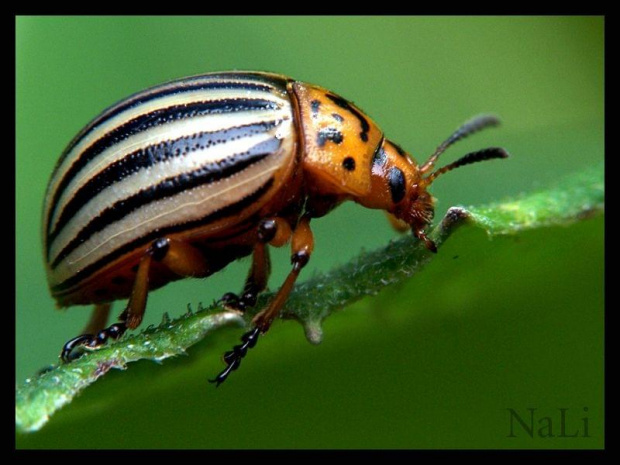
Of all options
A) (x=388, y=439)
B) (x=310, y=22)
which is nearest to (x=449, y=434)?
(x=388, y=439)

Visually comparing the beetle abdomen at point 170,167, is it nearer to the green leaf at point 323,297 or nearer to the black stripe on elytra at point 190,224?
the black stripe on elytra at point 190,224

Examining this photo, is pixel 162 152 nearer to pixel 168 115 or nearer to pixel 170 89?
pixel 168 115

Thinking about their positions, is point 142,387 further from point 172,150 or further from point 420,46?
point 420,46

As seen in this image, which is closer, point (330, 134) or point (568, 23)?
point (330, 134)

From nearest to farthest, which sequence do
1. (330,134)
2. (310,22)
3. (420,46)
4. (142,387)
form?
(142,387), (330,134), (310,22), (420,46)

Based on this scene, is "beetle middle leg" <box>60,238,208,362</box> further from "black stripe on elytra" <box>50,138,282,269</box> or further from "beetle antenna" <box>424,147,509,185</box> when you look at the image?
"beetle antenna" <box>424,147,509,185</box>

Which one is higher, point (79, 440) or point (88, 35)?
point (88, 35)
